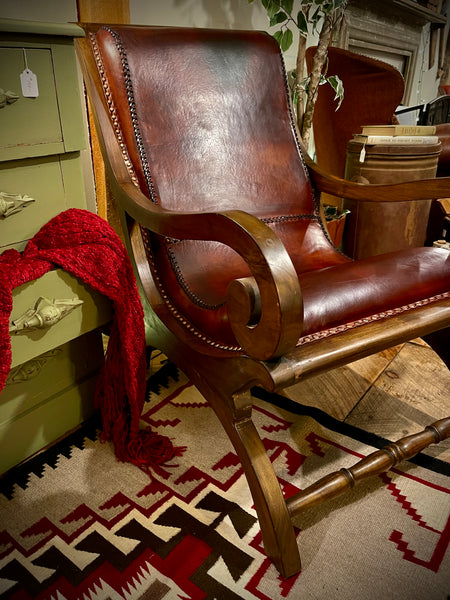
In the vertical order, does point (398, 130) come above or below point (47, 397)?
above

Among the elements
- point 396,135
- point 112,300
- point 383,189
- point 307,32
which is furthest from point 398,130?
point 112,300

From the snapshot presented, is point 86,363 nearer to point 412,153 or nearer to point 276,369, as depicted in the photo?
point 276,369

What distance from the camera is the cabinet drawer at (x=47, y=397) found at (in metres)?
0.98

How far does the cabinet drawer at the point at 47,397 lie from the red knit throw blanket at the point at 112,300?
0.06 m

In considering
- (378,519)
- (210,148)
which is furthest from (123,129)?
(378,519)

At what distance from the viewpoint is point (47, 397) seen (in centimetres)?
105

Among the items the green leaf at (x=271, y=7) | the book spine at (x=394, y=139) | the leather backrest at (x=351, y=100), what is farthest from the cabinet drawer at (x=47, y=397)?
the leather backrest at (x=351, y=100)

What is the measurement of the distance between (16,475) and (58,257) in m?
0.51

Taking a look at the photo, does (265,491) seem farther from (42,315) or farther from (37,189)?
(37,189)

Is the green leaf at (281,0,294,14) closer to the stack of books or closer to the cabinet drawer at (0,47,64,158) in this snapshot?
the stack of books

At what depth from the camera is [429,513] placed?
93 centimetres

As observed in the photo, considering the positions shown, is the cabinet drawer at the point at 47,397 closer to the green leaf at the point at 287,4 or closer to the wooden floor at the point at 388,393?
the wooden floor at the point at 388,393

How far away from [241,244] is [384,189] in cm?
59

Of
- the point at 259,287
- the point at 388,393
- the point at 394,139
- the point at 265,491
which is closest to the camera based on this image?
the point at 259,287
